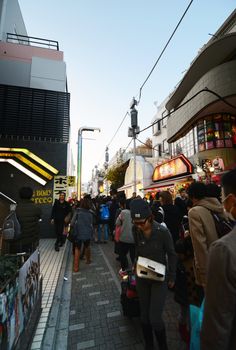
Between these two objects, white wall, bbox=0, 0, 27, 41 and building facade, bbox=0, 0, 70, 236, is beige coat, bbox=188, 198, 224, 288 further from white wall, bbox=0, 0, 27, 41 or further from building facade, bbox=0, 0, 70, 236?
white wall, bbox=0, 0, 27, 41

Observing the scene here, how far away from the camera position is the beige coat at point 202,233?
2107 mm

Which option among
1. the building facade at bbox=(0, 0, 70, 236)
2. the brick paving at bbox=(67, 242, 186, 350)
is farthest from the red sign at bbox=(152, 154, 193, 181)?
the brick paving at bbox=(67, 242, 186, 350)

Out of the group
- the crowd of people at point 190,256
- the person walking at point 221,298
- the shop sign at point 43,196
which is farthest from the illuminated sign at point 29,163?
the person walking at point 221,298

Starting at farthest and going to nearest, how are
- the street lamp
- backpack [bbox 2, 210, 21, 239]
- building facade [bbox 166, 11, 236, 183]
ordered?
building facade [bbox 166, 11, 236, 183], the street lamp, backpack [bbox 2, 210, 21, 239]

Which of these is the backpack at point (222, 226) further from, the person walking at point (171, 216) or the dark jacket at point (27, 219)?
the dark jacket at point (27, 219)

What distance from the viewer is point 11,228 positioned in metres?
3.23

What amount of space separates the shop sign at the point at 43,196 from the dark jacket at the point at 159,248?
314 inches

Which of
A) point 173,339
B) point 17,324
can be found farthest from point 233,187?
point 173,339

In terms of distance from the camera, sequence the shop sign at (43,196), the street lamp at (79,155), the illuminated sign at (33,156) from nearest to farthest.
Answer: the illuminated sign at (33,156), the shop sign at (43,196), the street lamp at (79,155)

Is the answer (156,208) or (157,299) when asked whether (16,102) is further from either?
(157,299)

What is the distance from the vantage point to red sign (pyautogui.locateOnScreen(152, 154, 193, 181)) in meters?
14.7

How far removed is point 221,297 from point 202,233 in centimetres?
122

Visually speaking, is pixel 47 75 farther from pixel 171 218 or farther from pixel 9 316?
pixel 9 316

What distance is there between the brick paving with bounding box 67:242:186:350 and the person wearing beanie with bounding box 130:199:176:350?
1.97ft
